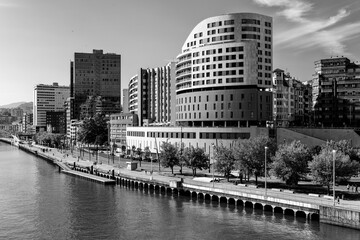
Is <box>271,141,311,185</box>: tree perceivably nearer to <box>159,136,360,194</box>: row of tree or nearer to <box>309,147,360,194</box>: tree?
<box>159,136,360,194</box>: row of tree

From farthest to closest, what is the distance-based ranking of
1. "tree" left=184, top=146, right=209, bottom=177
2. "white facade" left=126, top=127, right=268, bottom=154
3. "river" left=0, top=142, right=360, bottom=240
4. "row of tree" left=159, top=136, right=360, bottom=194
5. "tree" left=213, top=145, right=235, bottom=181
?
"white facade" left=126, top=127, right=268, bottom=154 < "tree" left=184, top=146, right=209, bottom=177 < "tree" left=213, top=145, right=235, bottom=181 < "row of tree" left=159, top=136, right=360, bottom=194 < "river" left=0, top=142, right=360, bottom=240

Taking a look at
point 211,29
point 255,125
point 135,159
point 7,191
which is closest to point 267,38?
point 211,29

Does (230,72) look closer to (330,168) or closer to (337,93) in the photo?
(337,93)

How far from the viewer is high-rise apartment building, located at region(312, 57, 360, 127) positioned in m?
182

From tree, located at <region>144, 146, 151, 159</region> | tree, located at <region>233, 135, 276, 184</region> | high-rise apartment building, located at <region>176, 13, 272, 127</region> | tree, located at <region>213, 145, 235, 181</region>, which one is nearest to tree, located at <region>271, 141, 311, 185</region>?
tree, located at <region>233, 135, 276, 184</region>

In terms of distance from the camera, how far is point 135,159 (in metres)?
169

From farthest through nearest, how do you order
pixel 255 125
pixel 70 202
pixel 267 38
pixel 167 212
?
1. pixel 267 38
2. pixel 255 125
3. pixel 70 202
4. pixel 167 212

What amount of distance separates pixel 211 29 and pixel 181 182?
79.5 meters

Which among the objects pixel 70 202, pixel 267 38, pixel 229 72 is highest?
pixel 267 38

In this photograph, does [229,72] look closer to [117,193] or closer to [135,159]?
[135,159]

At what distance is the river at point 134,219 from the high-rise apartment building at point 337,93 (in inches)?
4400

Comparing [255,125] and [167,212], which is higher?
[255,125]

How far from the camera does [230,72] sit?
154 m

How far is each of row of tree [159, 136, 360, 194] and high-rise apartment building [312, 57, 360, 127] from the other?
84.3 m
